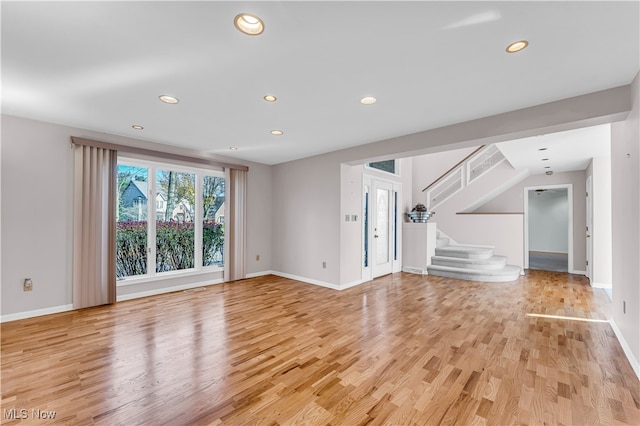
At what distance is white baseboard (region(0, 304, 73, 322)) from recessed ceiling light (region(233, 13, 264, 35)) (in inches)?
173

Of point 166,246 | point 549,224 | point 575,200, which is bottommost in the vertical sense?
point 166,246

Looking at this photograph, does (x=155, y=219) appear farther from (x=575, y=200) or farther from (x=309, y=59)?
(x=575, y=200)

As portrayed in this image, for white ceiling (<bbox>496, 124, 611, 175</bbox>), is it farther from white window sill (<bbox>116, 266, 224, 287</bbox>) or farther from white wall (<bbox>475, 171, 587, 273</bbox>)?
white window sill (<bbox>116, 266, 224, 287</bbox>)

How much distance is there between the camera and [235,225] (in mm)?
5598

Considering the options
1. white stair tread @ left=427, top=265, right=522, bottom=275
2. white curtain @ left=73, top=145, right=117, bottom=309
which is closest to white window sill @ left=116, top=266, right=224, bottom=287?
white curtain @ left=73, top=145, right=117, bottom=309

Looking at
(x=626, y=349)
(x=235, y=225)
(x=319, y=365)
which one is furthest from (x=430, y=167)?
(x=319, y=365)

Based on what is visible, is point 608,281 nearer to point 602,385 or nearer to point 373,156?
point 602,385

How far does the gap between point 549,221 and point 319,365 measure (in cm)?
1149

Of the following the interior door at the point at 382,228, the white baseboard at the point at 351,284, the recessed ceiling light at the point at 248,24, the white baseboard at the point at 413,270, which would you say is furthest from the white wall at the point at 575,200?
the recessed ceiling light at the point at 248,24

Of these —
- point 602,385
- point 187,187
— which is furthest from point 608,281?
point 187,187

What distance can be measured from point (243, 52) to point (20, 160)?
3.62 meters

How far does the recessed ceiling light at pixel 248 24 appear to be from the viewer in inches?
65.7

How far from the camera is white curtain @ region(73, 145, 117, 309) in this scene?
12.5 feet

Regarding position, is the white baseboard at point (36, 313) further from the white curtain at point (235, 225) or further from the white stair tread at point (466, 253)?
the white stair tread at point (466, 253)
